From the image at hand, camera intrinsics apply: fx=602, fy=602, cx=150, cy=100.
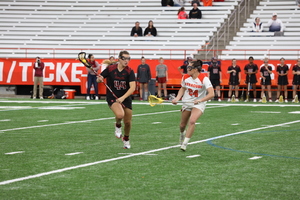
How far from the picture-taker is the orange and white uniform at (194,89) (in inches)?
418

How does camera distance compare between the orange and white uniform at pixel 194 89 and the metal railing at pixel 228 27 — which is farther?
the metal railing at pixel 228 27

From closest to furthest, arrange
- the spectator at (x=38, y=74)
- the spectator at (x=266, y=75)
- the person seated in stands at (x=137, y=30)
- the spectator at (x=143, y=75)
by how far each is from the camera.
A: the spectator at (x=266, y=75)
the spectator at (x=143, y=75)
the spectator at (x=38, y=74)
the person seated in stands at (x=137, y=30)

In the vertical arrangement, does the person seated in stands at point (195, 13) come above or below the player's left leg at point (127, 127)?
above

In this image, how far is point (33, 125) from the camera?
15133mm

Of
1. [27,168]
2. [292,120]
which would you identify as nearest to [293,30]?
[292,120]

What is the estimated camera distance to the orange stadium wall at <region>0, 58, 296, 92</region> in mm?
29250

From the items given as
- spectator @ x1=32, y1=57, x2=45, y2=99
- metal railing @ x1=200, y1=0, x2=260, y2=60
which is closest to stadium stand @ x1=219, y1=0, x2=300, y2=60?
metal railing @ x1=200, y1=0, x2=260, y2=60

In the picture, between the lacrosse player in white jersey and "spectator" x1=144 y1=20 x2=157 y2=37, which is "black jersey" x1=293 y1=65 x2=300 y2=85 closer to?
"spectator" x1=144 y1=20 x2=157 y2=37

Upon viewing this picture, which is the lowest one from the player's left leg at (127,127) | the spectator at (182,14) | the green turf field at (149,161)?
the green turf field at (149,161)

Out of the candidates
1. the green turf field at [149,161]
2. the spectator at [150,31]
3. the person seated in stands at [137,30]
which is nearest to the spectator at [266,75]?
the spectator at [150,31]

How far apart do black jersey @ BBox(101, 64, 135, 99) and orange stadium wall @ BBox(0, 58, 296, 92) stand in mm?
18165

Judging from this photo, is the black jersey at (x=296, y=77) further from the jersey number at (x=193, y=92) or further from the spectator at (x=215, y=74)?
the jersey number at (x=193, y=92)

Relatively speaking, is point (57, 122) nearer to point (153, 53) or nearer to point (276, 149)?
point (276, 149)

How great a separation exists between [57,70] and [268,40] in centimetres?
1080
